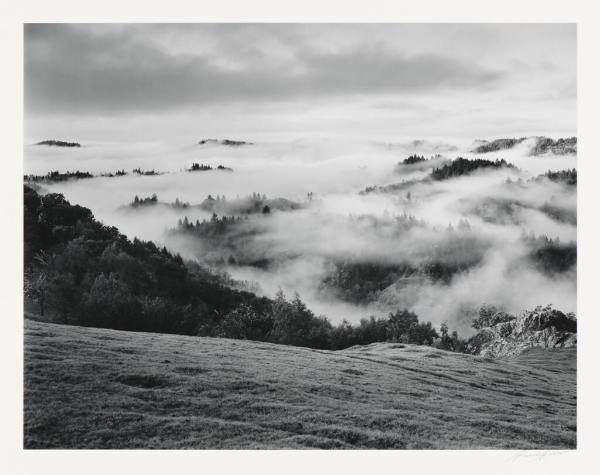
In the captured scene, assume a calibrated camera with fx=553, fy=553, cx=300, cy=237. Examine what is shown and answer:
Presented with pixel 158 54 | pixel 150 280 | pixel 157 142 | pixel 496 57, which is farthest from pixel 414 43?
pixel 150 280

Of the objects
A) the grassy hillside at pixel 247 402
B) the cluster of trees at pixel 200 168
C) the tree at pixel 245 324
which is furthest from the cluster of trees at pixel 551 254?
the tree at pixel 245 324

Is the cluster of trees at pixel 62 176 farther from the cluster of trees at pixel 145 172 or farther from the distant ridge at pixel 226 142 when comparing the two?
the distant ridge at pixel 226 142

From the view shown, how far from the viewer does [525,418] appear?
23.6 metres

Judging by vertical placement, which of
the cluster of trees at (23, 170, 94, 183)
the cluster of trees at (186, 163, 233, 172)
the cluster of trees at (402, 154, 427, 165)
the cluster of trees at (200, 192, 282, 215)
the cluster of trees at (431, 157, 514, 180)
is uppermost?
the cluster of trees at (402, 154, 427, 165)

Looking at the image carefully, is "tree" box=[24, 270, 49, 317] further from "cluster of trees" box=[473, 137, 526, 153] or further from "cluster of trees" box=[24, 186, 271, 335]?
"cluster of trees" box=[473, 137, 526, 153]

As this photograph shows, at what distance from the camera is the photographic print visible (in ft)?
69.7

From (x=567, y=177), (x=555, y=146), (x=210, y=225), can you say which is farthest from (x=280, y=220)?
(x=567, y=177)

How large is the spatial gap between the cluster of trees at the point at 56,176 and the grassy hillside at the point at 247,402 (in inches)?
281

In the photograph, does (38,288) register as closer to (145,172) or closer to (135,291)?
(135,291)

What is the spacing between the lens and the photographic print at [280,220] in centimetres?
2125

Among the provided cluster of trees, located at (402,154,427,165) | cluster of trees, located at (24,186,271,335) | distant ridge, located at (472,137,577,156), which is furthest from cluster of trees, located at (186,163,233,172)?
distant ridge, located at (472,137,577,156)

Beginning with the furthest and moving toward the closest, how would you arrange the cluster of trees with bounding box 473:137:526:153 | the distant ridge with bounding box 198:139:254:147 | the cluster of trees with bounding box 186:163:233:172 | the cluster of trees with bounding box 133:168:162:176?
the cluster of trees with bounding box 186:163:233:172 < the cluster of trees with bounding box 133:168:162:176 < the cluster of trees with bounding box 473:137:526:153 < the distant ridge with bounding box 198:139:254:147

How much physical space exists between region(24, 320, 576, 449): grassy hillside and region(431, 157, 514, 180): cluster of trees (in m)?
12.6
